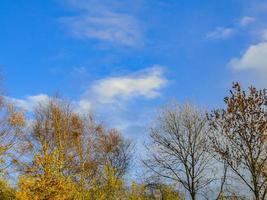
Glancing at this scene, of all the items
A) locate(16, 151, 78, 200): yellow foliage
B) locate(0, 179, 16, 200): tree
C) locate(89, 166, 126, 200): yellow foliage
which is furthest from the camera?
locate(0, 179, 16, 200): tree

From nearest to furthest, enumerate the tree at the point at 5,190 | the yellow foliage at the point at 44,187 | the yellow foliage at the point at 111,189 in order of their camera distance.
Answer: the yellow foliage at the point at 44,187, the yellow foliage at the point at 111,189, the tree at the point at 5,190

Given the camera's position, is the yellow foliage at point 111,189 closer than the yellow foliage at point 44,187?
No

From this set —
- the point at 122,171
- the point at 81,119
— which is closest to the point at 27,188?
the point at 81,119

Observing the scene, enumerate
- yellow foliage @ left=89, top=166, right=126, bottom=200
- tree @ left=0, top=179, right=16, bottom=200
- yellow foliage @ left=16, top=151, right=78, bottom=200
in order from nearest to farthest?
yellow foliage @ left=16, top=151, right=78, bottom=200, yellow foliage @ left=89, top=166, right=126, bottom=200, tree @ left=0, top=179, right=16, bottom=200

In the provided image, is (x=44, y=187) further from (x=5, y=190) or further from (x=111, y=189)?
(x=5, y=190)

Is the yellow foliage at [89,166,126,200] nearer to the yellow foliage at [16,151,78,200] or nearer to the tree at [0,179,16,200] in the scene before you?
the yellow foliage at [16,151,78,200]

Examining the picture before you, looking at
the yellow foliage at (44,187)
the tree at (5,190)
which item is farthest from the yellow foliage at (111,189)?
the tree at (5,190)

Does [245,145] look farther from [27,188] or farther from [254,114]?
[27,188]

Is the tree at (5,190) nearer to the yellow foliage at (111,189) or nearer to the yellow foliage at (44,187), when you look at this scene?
the yellow foliage at (44,187)

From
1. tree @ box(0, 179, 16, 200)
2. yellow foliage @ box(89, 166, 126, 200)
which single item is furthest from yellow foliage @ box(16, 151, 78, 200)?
tree @ box(0, 179, 16, 200)

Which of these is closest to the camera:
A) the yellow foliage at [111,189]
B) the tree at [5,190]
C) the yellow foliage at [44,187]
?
the yellow foliage at [44,187]

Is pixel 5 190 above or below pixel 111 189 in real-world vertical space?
above

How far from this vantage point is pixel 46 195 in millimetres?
26125

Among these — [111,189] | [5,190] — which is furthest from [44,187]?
[5,190]
